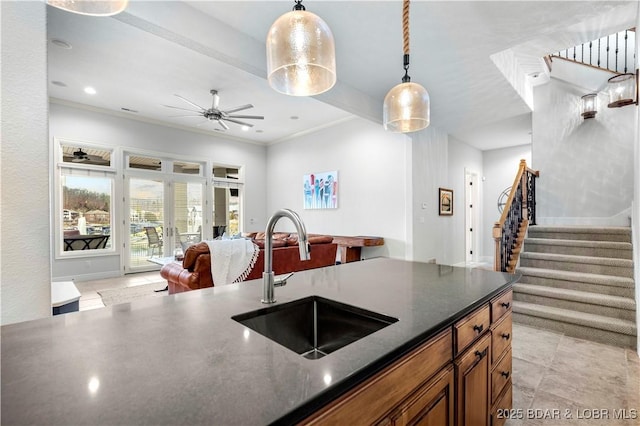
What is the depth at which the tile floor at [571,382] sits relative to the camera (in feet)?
6.32

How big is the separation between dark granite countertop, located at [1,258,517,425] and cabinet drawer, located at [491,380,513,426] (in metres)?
0.74

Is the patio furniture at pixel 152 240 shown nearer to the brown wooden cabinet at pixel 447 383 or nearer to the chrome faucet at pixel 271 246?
the chrome faucet at pixel 271 246

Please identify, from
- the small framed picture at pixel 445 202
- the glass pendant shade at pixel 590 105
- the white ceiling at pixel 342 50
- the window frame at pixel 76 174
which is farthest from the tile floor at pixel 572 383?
the window frame at pixel 76 174

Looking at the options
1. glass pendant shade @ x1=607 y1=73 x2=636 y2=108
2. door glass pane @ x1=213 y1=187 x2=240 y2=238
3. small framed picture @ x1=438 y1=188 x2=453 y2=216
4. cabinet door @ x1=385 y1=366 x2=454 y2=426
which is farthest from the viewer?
door glass pane @ x1=213 y1=187 x2=240 y2=238

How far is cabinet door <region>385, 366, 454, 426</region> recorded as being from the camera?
880 mm

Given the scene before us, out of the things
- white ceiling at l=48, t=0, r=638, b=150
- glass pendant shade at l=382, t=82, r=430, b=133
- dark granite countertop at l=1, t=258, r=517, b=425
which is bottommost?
dark granite countertop at l=1, t=258, r=517, b=425

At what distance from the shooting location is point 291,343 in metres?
1.26

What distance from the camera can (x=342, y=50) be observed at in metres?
3.36

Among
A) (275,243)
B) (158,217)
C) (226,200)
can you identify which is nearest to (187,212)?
(158,217)

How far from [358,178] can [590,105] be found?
12.9ft

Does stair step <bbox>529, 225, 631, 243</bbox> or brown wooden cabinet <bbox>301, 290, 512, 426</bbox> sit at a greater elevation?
stair step <bbox>529, 225, 631, 243</bbox>

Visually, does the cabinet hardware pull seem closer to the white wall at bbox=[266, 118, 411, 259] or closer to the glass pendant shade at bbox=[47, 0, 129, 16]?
the glass pendant shade at bbox=[47, 0, 129, 16]

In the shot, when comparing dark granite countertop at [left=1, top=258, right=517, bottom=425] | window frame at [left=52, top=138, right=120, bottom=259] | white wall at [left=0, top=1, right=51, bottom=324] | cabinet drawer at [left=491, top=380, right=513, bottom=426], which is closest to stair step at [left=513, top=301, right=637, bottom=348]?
cabinet drawer at [left=491, top=380, right=513, bottom=426]

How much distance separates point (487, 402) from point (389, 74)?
3.66 metres
